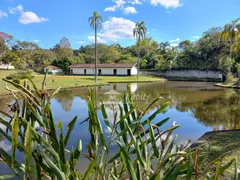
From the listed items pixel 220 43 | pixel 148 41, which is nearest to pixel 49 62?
pixel 148 41

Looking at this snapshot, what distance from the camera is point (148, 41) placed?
56750 millimetres

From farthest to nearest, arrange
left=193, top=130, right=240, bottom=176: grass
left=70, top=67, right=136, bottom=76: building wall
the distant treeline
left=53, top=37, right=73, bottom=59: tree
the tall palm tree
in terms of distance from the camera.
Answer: left=53, top=37, right=73, bottom=59: tree < left=70, top=67, right=136, bottom=76: building wall < the distant treeline < the tall palm tree < left=193, top=130, right=240, bottom=176: grass

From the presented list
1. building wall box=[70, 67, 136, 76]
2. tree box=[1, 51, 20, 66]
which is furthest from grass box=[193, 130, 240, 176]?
tree box=[1, 51, 20, 66]

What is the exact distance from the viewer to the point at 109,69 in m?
41.2

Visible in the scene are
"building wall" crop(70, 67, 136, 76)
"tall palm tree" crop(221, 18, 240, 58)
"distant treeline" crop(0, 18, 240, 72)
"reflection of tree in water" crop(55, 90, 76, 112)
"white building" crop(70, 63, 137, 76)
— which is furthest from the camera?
"building wall" crop(70, 67, 136, 76)

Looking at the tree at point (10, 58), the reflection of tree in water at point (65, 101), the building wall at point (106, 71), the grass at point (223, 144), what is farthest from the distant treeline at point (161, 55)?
the grass at point (223, 144)

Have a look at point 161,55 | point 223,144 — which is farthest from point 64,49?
point 223,144

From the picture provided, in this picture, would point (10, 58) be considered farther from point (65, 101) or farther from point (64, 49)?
point (65, 101)

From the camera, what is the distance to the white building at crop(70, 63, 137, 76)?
4000 centimetres

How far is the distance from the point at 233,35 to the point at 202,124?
22.7 metres

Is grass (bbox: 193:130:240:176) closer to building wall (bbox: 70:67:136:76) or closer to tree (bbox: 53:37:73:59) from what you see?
building wall (bbox: 70:67:136:76)

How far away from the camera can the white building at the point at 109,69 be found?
131 ft

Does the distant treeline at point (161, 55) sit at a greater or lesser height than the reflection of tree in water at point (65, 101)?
greater

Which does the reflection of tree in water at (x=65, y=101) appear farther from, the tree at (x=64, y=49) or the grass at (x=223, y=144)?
the tree at (x=64, y=49)
